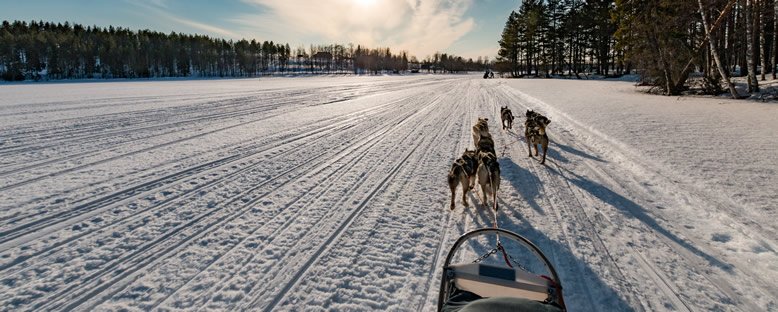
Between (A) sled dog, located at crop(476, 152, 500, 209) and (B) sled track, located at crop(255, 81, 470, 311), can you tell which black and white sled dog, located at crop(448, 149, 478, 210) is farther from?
(B) sled track, located at crop(255, 81, 470, 311)

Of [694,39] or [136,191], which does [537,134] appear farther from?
[694,39]

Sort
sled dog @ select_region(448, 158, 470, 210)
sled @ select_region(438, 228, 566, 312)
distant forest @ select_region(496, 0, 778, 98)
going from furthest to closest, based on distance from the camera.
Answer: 1. distant forest @ select_region(496, 0, 778, 98)
2. sled dog @ select_region(448, 158, 470, 210)
3. sled @ select_region(438, 228, 566, 312)

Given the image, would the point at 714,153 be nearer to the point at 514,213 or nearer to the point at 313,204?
the point at 514,213

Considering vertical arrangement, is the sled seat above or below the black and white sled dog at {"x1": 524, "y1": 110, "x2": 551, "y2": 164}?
below

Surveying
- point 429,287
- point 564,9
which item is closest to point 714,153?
point 429,287

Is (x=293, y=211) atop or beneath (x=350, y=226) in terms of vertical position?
atop

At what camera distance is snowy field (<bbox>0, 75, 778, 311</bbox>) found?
286cm

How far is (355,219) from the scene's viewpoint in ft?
14.1

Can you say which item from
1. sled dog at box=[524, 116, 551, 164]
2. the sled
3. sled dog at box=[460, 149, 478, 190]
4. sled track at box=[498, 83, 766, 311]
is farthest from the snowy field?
the sled

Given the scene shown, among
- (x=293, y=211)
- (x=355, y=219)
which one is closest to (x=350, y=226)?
(x=355, y=219)

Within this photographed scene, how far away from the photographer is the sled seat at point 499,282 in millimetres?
1931

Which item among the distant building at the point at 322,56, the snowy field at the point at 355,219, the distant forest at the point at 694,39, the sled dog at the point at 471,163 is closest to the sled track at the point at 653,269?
the snowy field at the point at 355,219

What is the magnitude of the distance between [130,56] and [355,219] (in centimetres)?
10910

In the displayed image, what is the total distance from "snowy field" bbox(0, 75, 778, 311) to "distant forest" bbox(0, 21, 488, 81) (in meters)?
88.8
